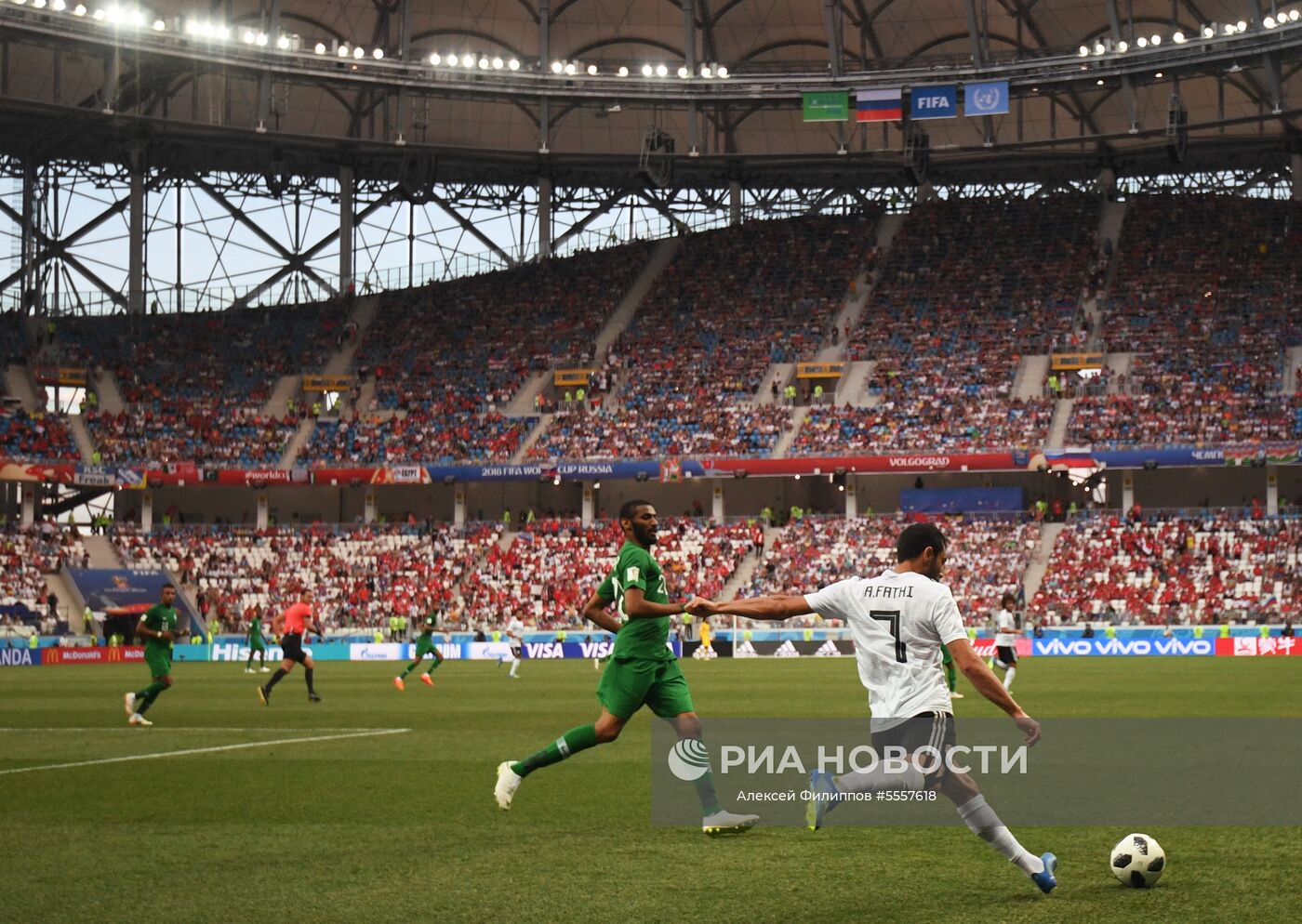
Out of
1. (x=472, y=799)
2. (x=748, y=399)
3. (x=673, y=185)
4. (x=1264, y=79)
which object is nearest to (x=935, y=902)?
(x=472, y=799)

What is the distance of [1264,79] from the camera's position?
72.2 meters

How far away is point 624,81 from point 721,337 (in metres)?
12.5

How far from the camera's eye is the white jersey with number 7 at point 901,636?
28.7ft

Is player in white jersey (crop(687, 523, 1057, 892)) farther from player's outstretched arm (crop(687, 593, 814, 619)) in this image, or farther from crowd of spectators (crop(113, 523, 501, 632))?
crowd of spectators (crop(113, 523, 501, 632))

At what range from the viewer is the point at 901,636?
881 centimetres

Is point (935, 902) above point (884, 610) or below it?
below

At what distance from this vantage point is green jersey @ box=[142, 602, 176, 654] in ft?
75.2

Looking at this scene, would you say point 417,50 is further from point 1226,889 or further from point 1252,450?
point 1226,889

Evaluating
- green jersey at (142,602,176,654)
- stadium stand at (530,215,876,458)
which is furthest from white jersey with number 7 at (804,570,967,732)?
stadium stand at (530,215,876,458)

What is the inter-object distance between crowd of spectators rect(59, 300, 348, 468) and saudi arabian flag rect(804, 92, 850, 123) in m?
26.9

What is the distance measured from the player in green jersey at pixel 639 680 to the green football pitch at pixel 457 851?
314 mm

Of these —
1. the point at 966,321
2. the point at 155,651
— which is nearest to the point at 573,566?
Result: the point at 966,321

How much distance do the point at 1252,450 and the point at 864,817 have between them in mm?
51445
